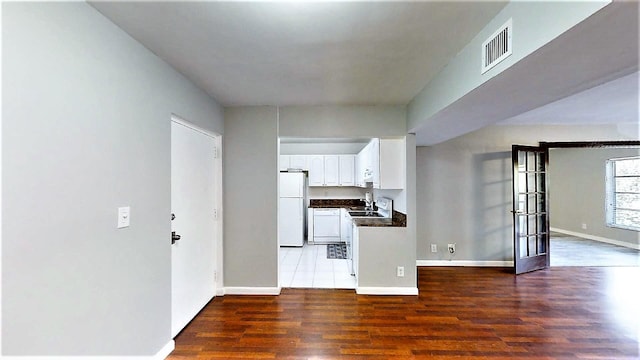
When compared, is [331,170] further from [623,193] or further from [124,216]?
[623,193]

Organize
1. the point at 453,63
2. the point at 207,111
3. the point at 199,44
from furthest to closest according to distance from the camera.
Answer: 1. the point at 207,111
2. the point at 453,63
3. the point at 199,44

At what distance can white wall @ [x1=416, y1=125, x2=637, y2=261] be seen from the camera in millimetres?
4828

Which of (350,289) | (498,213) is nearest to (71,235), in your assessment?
(350,289)

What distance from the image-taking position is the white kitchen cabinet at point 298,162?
701 centimetres

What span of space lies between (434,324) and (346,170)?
4521mm

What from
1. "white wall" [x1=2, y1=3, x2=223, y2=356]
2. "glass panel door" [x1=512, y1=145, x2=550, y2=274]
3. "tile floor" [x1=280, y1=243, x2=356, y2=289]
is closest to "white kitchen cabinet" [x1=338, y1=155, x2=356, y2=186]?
"tile floor" [x1=280, y1=243, x2=356, y2=289]

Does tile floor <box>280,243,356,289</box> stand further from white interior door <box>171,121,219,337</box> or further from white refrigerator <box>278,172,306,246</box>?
white interior door <box>171,121,219,337</box>

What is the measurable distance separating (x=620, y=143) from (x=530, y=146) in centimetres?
142

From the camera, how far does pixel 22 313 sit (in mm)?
1242

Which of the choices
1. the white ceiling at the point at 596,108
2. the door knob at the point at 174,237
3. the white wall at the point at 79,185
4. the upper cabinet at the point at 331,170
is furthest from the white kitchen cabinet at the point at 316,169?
the white wall at the point at 79,185

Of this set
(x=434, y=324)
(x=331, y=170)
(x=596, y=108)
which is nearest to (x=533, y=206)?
(x=596, y=108)

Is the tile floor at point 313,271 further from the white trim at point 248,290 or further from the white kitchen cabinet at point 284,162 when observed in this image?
the white kitchen cabinet at point 284,162

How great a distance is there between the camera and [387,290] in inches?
141

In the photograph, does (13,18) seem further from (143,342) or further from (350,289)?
(350,289)
